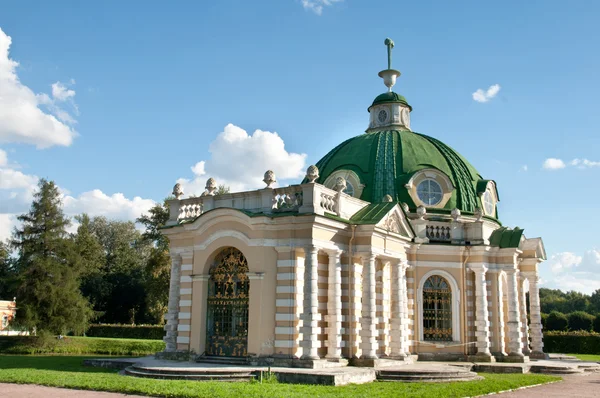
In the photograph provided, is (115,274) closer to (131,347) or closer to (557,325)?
(131,347)

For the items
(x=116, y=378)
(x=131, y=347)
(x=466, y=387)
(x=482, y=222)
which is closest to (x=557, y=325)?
(x=482, y=222)

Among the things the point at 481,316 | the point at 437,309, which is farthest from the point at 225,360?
the point at 481,316

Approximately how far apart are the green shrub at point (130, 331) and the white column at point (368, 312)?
86.8 ft

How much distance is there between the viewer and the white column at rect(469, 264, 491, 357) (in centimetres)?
2681

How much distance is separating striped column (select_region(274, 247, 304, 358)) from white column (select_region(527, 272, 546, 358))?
15.2 meters

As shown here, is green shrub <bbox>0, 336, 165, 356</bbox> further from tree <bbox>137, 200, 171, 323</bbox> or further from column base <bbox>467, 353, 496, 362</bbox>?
column base <bbox>467, 353, 496, 362</bbox>

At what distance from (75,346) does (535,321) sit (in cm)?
2637

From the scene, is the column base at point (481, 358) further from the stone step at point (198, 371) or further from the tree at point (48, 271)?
the tree at point (48, 271)

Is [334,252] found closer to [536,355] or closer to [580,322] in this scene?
[536,355]

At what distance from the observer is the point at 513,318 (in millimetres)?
27188

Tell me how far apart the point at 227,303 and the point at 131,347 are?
52.2ft

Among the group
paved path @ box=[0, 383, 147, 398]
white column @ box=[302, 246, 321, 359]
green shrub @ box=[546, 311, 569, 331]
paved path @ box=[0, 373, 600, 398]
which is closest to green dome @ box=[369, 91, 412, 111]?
white column @ box=[302, 246, 321, 359]

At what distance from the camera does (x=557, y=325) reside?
5406 centimetres

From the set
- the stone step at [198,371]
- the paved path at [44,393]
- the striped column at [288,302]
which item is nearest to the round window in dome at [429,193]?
the striped column at [288,302]
